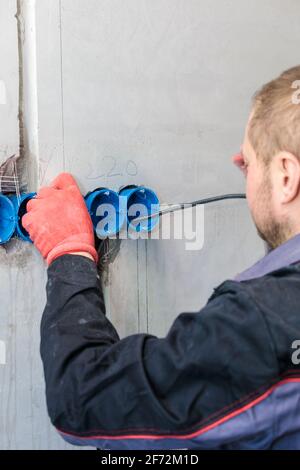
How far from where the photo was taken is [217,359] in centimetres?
68

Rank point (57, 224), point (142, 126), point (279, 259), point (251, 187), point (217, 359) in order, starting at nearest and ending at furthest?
point (217, 359)
point (279, 259)
point (251, 187)
point (57, 224)
point (142, 126)

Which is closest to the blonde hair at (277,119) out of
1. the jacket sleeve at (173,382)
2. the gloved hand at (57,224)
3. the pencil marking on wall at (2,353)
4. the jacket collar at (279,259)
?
the jacket collar at (279,259)

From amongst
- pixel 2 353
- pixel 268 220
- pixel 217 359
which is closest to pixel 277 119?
pixel 268 220

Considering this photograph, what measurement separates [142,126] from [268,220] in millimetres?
490

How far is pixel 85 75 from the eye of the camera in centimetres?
112

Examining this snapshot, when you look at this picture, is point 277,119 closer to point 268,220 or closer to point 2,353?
point 268,220

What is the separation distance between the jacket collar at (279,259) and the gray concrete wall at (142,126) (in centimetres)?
46

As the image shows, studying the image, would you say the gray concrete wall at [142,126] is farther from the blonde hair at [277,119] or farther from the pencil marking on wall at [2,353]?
the blonde hair at [277,119]

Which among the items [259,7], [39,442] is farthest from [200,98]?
[39,442]

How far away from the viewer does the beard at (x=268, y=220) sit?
33.5 inches

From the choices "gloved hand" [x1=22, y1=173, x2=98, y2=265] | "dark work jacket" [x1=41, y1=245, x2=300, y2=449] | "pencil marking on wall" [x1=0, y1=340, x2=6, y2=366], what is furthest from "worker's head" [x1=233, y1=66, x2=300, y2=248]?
"pencil marking on wall" [x1=0, y1=340, x2=6, y2=366]

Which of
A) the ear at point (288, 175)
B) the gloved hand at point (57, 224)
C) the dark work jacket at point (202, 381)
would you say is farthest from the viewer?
the gloved hand at point (57, 224)

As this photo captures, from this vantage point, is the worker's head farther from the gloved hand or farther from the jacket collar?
the gloved hand
